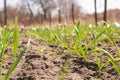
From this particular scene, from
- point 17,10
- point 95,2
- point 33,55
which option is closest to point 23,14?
point 17,10

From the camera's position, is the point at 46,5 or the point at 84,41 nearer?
the point at 84,41

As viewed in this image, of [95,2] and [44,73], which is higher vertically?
[95,2]

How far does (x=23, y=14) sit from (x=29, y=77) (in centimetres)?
3845

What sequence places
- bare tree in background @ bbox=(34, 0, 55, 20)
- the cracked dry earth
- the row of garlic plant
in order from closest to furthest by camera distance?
the cracked dry earth
the row of garlic plant
bare tree in background @ bbox=(34, 0, 55, 20)

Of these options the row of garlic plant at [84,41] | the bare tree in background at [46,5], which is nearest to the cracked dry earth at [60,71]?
the row of garlic plant at [84,41]

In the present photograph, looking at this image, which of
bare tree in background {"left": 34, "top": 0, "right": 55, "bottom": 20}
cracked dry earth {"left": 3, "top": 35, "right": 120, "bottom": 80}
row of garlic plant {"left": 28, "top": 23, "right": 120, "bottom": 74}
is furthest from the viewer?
bare tree in background {"left": 34, "top": 0, "right": 55, "bottom": 20}

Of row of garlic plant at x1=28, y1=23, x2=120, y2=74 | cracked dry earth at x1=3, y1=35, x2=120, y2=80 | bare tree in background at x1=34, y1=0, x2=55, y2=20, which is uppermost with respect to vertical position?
bare tree in background at x1=34, y1=0, x2=55, y2=20


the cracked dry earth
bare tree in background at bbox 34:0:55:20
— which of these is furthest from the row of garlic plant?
bare tree in background at bbox 34:0:55:20

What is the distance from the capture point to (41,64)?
154cm

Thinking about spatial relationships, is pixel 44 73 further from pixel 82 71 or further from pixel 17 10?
pixel 17 10

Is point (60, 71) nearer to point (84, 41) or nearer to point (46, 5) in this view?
point (84, 41)

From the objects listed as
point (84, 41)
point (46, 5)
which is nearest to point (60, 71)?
point (84, 41)

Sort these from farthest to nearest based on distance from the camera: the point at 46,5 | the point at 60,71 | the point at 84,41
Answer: the point at 46,5, the point at 84,41, the point at 60,71

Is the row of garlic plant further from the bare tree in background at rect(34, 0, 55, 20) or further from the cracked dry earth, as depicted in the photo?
the bare tree in background at rect(34, 0, 55, 20)
